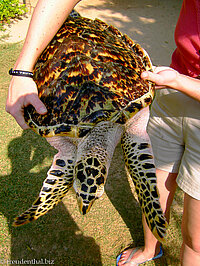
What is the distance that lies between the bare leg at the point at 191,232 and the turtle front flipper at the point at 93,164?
60cm

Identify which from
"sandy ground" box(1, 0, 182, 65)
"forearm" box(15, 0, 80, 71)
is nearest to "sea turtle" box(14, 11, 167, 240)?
"forearm" box(15, 0, 80, 71)

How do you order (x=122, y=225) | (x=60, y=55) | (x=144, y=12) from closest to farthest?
(x=60, y=55) < (x=122, y=225) < (x=144, y=12)

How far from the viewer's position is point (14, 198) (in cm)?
247

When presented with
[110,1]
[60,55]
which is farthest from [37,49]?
[110,1]

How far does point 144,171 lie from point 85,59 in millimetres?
696

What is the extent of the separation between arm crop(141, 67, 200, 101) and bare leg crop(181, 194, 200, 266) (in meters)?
0.68

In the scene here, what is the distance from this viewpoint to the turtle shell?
127 cm

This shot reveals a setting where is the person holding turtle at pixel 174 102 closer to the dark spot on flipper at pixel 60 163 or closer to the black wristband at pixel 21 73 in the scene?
the black wristband at pixel 21 73

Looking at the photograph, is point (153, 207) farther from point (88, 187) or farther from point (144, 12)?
point (144, 12)

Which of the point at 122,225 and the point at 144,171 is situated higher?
the point at 144,171

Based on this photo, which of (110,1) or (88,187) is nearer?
(88,187)

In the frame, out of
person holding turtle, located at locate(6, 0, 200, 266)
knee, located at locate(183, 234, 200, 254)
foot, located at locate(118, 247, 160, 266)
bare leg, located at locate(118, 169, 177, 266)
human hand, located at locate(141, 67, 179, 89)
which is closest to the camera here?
human hand, located at locate(141, 67, 179, 89)

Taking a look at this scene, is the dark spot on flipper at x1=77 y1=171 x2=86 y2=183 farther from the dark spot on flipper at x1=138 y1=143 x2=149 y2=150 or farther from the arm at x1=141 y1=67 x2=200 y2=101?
the arm at x1=141 y1=67 x2=200 y2=101

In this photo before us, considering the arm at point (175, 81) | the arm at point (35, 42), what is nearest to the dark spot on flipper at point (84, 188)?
the arm at point (35, 42)
